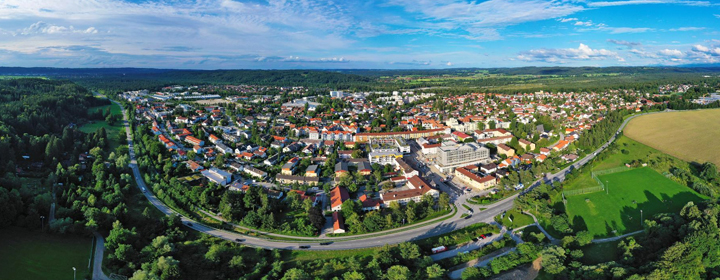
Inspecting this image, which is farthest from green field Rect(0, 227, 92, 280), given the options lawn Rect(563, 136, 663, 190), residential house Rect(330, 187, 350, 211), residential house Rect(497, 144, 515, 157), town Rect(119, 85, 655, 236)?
residential house Rect(497, 144, 515, 157)

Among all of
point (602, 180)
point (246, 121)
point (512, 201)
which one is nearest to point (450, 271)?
point (512, 201)

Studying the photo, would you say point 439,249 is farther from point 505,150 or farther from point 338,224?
point 505,150

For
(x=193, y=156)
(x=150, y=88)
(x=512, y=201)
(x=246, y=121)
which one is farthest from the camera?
(x=150, y=88)

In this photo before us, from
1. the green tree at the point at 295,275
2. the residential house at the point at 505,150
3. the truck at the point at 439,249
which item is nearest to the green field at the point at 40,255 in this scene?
the green tree at the point at 295,275

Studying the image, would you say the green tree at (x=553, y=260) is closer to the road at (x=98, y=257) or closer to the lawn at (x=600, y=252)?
the lawn at (x=600, y=252)

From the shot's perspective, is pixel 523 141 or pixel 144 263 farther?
pixel 523 141

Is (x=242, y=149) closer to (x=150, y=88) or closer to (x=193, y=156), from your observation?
(x=193, y=156)
